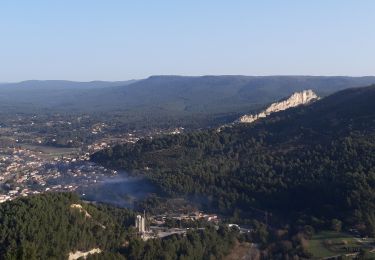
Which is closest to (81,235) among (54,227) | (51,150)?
(54,227)

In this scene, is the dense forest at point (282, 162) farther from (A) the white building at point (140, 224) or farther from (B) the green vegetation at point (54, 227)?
(B) the green vegetation at point (54, 227)


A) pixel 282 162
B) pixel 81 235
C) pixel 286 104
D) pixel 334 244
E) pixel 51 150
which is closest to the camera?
pixel 81 235

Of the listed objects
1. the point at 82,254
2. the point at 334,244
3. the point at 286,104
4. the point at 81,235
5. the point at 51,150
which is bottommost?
the point at 51,150

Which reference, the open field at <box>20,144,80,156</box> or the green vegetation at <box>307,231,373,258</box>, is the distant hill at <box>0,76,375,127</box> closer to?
the open field at <box>20,144,80,156</box>

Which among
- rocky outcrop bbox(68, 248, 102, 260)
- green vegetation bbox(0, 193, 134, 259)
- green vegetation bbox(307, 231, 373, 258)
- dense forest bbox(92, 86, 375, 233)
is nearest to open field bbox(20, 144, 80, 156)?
dense forest bbox(92, 86, 375, 233)

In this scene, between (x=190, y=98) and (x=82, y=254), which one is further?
(x=190, y=98)

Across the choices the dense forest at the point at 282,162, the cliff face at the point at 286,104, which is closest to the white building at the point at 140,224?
the dense forest at the point at 282,162

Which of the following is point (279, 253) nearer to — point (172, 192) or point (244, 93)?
point (172, 192)

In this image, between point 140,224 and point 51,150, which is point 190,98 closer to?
point 51,150
